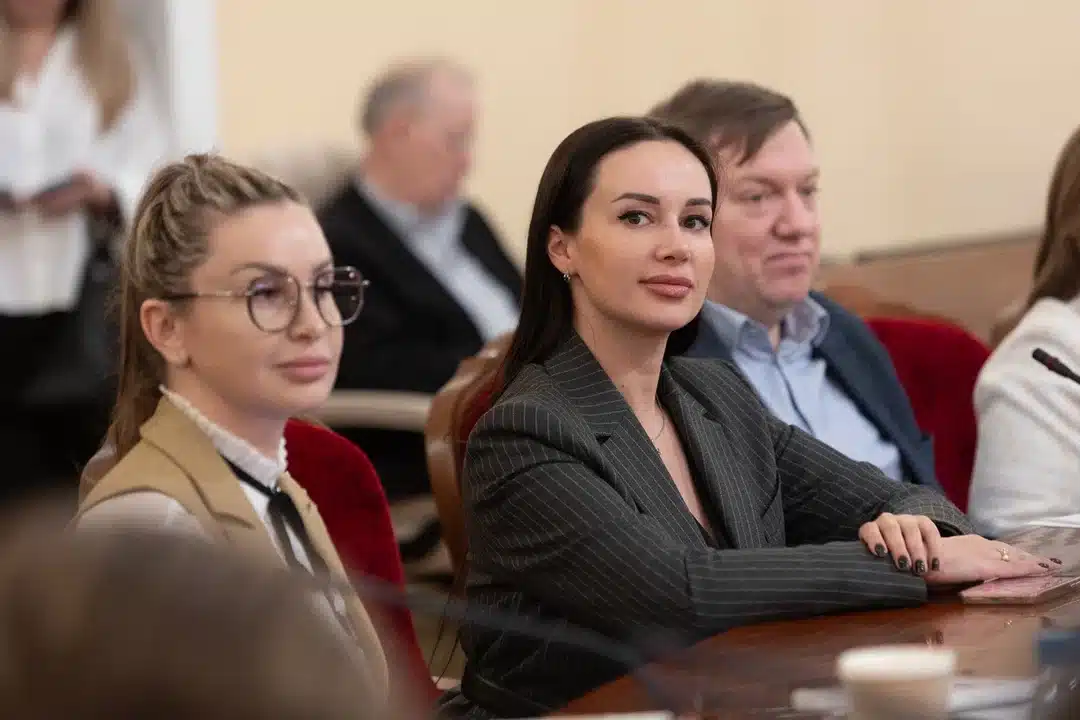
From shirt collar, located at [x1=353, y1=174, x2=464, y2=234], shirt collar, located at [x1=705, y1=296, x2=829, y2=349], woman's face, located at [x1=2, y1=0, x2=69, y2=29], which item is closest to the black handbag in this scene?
woman's face, located at [x1=2, y1=0, x2=69, y2=29]

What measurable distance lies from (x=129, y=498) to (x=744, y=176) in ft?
3.64

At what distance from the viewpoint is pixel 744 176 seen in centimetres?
250

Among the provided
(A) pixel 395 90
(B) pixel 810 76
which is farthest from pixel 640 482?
(B) pixel 810 76

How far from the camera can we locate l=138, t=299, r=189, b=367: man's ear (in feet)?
6.34

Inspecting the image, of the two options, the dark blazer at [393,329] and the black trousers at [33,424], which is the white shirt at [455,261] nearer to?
the dark blazer at [393,329]

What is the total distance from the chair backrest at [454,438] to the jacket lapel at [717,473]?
238 mm

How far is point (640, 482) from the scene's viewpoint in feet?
6.04

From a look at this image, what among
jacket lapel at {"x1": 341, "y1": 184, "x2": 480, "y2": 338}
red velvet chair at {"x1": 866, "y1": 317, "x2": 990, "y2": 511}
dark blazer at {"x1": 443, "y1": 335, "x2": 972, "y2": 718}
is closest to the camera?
dark blazer at {"x1": 443, "y1": 335, "x2": 972, "y2": 718}

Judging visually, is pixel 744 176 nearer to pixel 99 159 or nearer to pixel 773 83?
pixel 99 159

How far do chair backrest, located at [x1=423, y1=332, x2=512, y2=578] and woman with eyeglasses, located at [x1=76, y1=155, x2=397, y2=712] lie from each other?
0.65 ft

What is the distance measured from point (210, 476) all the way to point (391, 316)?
1.95 meters

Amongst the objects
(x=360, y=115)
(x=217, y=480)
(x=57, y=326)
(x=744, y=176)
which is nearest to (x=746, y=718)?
(x=217, y=480)

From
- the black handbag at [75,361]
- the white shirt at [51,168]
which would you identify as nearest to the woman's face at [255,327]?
the black handbag at [75,361]

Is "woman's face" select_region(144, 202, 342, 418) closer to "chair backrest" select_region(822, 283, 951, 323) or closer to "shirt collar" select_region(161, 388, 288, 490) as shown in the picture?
"shirt collar" select_region(161, 388, 288, 490)
